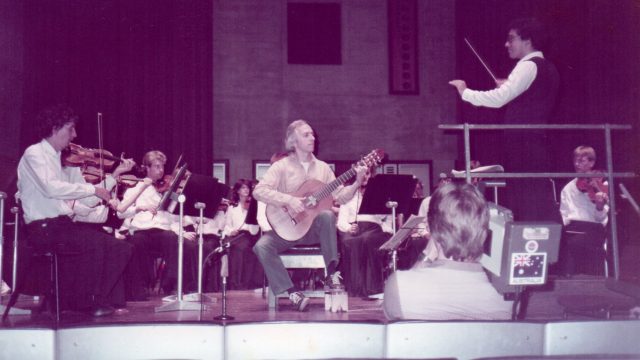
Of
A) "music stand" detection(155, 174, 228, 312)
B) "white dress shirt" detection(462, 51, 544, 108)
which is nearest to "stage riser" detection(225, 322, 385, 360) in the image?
"white dress shirt" detection(462, 51, 544, 108)

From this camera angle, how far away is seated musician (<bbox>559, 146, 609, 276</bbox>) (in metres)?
5.98

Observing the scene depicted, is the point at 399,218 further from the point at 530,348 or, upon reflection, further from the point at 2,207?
the point at 530,348

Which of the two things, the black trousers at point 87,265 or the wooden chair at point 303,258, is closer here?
the black trousers at point 87,265

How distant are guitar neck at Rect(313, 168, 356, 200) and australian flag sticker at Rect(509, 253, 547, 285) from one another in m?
2.86

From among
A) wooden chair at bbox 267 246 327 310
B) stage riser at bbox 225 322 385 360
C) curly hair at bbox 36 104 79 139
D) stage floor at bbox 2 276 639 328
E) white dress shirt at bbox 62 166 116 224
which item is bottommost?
stage floor at bbox 2 276 639 328

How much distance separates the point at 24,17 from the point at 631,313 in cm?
850

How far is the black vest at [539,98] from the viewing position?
3.84 metres

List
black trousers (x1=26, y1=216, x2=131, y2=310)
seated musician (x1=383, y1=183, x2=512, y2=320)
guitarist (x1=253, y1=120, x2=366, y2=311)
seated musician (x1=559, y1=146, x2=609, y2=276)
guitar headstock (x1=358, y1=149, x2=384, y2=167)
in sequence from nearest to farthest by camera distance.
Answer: seated musician (x1=383, y1=183, x2=512, y2=320) < black trousers (x1=26, y1=216, x2=131, y2=310) < guitarist (x1=253, y1=120, x2=366, y2=311) < guitar headstock (x1=358, y1=149, x2=384, y2=167) < seated musician (x1=559, y1=146, x2=609, y2=276)

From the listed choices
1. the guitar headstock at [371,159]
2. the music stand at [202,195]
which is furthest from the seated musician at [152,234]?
the guitar headstock at [371,159]

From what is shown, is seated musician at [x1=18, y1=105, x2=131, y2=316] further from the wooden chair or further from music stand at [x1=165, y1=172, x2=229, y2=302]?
the wooden chair

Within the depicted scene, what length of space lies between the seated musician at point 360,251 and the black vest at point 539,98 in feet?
9.08

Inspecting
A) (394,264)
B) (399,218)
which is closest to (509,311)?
(394,264)

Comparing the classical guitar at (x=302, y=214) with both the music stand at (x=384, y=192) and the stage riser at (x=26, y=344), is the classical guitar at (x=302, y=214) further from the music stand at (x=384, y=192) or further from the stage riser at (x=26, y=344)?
the stage riser at (x=26, y=344)

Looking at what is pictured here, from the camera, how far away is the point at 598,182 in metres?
6.00
